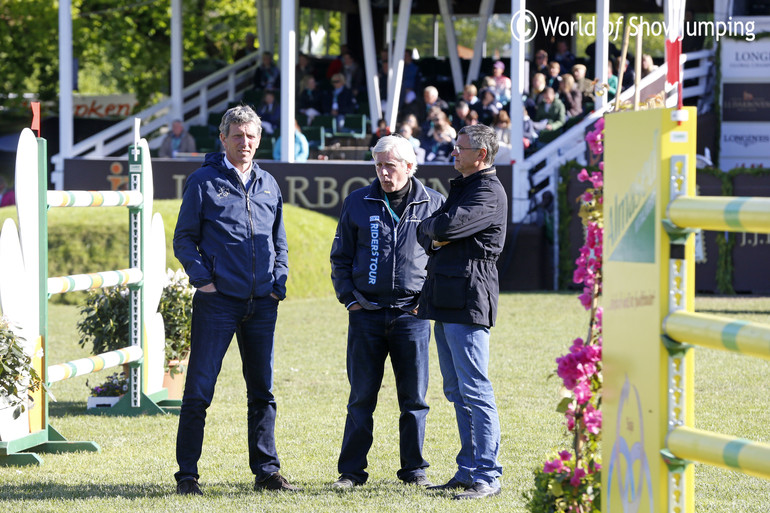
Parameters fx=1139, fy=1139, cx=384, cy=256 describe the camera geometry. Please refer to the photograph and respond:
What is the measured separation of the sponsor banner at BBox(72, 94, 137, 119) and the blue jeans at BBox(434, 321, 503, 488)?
27.0 meters

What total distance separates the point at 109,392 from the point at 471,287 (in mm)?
3855

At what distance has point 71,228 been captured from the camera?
15.6 m

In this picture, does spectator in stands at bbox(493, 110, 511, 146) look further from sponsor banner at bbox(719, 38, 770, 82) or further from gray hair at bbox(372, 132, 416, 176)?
gray hair at bbox(372, 132, 416, 176)

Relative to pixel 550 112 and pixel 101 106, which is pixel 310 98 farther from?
pixel 101 106

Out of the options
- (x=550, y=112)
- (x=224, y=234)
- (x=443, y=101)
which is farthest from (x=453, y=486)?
(x=443, y=101)

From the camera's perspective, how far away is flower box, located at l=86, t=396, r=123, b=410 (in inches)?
324

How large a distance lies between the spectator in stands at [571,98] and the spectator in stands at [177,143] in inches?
262

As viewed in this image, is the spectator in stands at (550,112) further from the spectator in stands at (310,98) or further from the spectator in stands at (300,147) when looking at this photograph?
the spectator in stands at (310,98)

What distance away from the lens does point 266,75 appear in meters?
23.2

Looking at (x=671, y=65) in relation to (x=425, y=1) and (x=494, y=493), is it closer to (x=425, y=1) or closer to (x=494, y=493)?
(x=494, y=493)

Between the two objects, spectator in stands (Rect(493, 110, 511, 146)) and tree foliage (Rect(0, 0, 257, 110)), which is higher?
tree foliage (Rect(0, 0, 257, 110))

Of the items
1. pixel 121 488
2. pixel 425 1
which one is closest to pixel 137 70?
pixel 425 1

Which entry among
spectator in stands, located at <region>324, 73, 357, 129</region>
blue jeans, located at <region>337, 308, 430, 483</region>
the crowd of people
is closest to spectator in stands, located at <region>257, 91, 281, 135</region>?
the crowd of people

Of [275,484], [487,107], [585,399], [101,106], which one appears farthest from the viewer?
[101,106]
